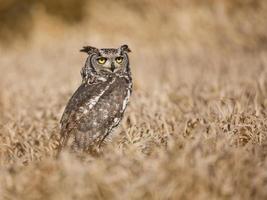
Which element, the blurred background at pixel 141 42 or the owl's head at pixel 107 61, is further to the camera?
the blurred background at pixel 141 42

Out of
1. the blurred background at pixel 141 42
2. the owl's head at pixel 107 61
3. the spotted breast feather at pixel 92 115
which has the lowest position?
the spotted breast feather at pixel 92 115

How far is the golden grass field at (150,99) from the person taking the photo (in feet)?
13.1

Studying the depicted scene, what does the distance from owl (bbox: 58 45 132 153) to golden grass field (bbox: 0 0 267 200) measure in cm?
18

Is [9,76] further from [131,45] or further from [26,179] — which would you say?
[26,179]

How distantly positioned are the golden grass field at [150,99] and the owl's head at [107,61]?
507 mm

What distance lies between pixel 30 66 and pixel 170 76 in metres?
3.08

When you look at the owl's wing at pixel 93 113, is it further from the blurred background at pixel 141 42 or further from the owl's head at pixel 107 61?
the blurred background at pixel 141 42

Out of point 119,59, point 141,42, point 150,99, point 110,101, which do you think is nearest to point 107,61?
point 119,59

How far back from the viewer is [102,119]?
5504 millimetres

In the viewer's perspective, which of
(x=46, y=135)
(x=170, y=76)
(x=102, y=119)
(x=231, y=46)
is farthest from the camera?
(x=231, y=46)

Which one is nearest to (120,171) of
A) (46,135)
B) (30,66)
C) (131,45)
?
(46,135)

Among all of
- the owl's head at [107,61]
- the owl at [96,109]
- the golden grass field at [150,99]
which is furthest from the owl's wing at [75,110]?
the owl's head at [107,61]

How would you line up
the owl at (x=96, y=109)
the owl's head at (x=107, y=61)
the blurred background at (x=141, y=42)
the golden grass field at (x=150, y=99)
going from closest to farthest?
the golden grass field at (x=150, y=99) → the owl at (x=96, y=109) → the owl's head at (x=107, y=61) → the blurred background at (x=141, y=42)

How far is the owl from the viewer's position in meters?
5.40
